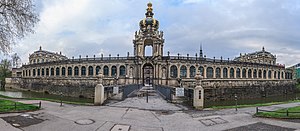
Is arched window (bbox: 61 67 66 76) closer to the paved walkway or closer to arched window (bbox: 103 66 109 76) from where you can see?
arched window (bbox: 103 66 109 76)

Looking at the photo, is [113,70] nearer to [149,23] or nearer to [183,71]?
[149,23]

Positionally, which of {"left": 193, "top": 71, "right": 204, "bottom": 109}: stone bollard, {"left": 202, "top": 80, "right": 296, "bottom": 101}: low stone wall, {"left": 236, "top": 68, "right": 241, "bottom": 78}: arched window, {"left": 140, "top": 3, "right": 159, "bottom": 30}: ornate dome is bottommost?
{"left": 202, "top": 80, "right": 296, "bottom": 101}: low stone wall

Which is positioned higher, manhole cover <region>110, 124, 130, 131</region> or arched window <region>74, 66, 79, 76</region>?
arched window <region>74, 66, 79, 76</region>

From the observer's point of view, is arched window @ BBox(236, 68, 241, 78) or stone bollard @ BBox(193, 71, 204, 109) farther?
arched window @ BBox(236, 68, 241, 78)

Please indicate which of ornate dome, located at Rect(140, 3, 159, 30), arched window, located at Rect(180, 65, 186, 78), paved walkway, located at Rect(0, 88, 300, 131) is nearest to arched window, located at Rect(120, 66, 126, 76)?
ornate dome, located at Rect(140, 3, 159, 30)

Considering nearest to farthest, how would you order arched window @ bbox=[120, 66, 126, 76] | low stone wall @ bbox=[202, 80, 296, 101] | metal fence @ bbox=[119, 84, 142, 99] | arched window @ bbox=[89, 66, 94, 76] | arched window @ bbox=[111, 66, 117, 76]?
metal fence @ bbox=[119, 84, 142, 99] < low stone wall @ bbox=[202, 80, 296, 101] < arched window @ bbox=[120, 66, 126, 76] < arched window @ bbox=[111, 66, 117, 76] < arched window @ bbox=[89, 66, 94, 76]

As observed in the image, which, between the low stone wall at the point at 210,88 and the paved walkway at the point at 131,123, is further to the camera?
the low stone wall at the point at 210,88

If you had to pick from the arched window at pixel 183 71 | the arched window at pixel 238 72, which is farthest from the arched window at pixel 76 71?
the arched window at pixel 238 72

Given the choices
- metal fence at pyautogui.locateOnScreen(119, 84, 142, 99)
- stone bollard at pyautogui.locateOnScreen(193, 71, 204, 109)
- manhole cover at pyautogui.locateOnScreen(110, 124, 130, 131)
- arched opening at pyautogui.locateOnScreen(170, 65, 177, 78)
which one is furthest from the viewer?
arched opening at pyautogui.locateOnScreen(170, 65, 177, 78)

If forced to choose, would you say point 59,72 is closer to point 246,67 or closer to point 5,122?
point 5,122

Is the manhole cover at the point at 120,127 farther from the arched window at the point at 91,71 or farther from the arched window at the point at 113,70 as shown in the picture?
the arched window at the point at 91,71

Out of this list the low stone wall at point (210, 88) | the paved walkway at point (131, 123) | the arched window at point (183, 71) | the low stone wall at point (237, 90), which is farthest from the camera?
the arched window at point (183, 71)

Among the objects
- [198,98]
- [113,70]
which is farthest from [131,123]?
[113,70]

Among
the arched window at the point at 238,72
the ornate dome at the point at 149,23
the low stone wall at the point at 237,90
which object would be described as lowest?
the low stone wall at the point at 237,90
